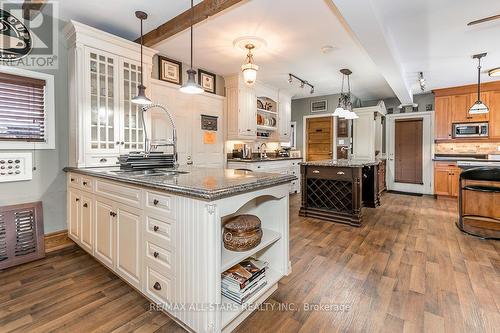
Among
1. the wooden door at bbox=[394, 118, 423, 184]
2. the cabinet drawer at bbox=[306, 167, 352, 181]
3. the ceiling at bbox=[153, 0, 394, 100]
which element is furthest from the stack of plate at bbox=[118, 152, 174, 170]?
the wooden door at bbox=[394, 118, 423, 184]

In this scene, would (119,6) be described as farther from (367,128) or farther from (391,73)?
(367,128)

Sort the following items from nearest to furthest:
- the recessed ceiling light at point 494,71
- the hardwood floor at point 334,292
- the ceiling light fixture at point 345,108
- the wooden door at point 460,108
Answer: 1. the hardwood floor at point 334,292
2. the ceiling light fixture at point 345,108
3. the recessed ceiling light at point 494,71
4. the wooden door at point 460,108

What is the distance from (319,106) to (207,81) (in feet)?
11.2

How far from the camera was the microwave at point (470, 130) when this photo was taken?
5274 millimetres

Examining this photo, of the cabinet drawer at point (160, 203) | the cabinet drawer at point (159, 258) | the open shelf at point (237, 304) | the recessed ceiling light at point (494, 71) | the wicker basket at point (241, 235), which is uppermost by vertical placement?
the recessed ceiling light at point (494, 71)

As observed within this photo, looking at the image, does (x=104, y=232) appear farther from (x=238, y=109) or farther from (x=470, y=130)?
(x=470, y=130)

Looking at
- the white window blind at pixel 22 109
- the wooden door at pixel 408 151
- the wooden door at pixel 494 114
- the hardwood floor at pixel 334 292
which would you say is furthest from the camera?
the wooden door at pixel 408 151

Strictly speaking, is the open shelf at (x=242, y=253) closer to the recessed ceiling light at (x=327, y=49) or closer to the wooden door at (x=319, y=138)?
the recessed ceiling light at (x=327, y=49)

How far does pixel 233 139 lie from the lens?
191 inches

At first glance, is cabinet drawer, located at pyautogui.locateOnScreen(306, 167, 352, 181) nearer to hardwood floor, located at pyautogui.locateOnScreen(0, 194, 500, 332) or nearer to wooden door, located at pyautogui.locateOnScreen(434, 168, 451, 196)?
hardwood floor, located at pyautogui.locateOnScreen(0, 194, 500, 332)

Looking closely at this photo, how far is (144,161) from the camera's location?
7.90 ft

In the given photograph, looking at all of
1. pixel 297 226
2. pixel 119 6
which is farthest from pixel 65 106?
pixel 297 226

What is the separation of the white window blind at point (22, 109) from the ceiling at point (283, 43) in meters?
1.61

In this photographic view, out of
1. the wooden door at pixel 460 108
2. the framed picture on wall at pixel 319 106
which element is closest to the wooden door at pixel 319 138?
the framed picture on wall at pixel 319 106
